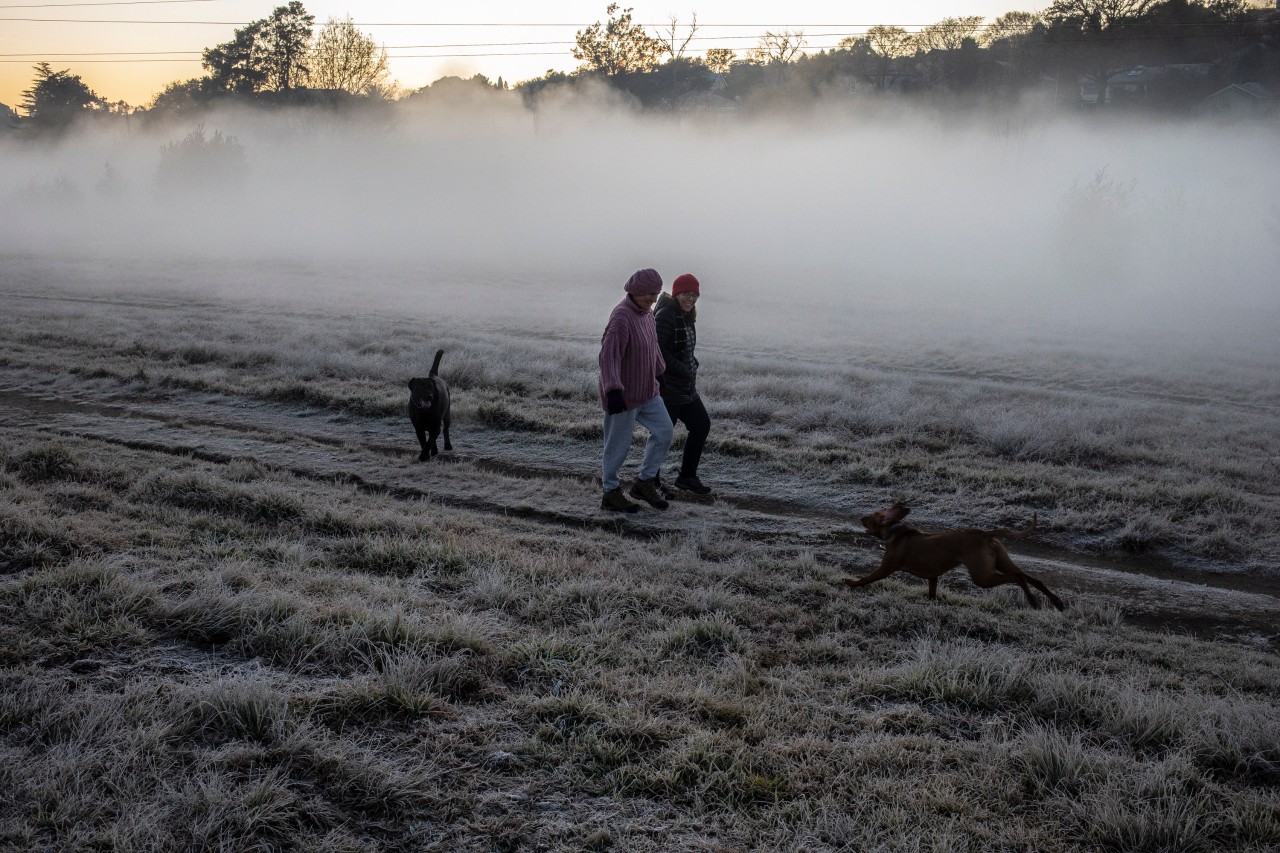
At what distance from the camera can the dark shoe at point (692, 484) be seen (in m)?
Result: 8.27

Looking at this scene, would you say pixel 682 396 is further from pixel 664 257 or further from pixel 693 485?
pixel 664 257

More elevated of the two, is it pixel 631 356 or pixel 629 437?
pixel 631 356

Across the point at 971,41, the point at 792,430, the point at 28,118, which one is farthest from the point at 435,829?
the point at 28,118

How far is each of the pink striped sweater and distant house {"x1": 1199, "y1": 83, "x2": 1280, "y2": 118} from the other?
82732 mm

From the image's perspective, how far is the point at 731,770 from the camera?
3191mm

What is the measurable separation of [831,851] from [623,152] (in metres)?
87.9

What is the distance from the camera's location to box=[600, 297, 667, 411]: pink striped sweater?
728cm

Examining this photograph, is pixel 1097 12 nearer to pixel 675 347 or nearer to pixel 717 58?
pixel 717 58

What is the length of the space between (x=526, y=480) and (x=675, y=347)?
79.3 inches

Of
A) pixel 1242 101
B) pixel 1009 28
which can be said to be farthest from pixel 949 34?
pixel 1242 101

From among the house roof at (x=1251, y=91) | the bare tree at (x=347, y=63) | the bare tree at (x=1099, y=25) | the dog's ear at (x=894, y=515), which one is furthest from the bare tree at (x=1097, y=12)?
the dog's ear at (x=894, y=515)

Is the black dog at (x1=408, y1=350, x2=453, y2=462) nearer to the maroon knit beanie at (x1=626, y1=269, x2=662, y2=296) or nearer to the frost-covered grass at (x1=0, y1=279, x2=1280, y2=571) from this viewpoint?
the frost-covered grass at (x1=0, y1=279, x2=1280, y2=571)

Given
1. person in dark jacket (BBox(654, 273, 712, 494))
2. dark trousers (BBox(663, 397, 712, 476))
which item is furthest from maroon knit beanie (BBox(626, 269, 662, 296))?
dark trousers (BBox(663, 397, 712, 476))

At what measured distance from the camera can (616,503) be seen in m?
7.61
